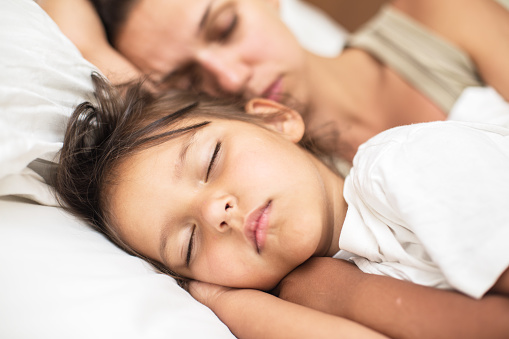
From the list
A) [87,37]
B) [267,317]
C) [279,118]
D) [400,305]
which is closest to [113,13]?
[87,37]

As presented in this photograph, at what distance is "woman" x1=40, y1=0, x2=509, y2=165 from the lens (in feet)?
3.85

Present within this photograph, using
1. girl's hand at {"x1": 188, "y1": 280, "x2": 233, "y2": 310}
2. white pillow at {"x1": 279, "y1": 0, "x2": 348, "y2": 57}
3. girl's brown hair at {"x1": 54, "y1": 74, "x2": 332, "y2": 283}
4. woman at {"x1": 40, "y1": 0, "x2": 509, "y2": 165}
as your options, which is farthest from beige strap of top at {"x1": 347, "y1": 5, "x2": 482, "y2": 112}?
girl's hand at {"x1": 188, "y1": 280, "x2": 233, "y2": 310}

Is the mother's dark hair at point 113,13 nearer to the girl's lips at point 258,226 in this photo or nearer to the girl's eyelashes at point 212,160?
the girl's eyelashes at point 212,160

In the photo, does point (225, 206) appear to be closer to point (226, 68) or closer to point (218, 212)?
point (218, 212)

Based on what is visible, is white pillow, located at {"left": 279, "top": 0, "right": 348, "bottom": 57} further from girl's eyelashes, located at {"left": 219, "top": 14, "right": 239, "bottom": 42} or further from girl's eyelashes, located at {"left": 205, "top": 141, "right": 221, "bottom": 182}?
girl's eyelashes, located at {"left": 205, "top": 141, "right": 221, "bottom": 182}

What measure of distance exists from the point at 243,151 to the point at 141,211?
248mm

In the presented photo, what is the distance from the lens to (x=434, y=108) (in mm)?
1340

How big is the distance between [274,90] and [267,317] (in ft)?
2.45

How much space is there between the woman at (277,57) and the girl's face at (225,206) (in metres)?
0.37

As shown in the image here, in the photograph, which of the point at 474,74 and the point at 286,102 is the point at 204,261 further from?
the point at 474,74

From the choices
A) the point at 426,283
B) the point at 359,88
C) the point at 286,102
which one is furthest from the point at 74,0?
the point at 426,283

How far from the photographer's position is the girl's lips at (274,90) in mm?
1265

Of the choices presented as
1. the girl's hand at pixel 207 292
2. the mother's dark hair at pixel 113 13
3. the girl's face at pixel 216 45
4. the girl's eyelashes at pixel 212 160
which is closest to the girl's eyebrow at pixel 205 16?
the girl's face at pixel 216 45

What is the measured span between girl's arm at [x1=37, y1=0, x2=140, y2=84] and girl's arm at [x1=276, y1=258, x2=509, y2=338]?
2.46ft
